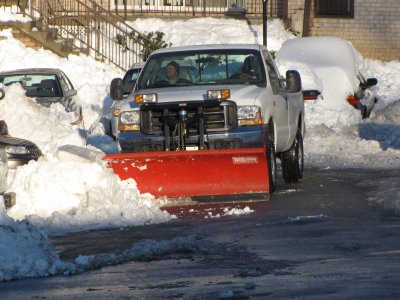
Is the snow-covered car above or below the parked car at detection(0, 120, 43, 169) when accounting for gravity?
below

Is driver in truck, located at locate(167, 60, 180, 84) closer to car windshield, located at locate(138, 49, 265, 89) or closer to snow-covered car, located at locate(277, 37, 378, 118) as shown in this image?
car windshield, located at locate(138, 49, 265, 89)

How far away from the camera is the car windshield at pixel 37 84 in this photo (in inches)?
938

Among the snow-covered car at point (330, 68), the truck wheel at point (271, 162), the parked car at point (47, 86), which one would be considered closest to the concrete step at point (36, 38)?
the snow-covered car at point (330, 68)

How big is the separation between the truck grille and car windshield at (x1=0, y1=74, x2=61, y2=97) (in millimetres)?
8264

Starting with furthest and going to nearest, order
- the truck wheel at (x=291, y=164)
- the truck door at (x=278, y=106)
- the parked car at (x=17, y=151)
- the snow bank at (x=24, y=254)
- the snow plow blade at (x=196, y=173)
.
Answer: the truck wheel at (x=291, y=164)
the truck door at (x=278, y=106)
the parked car at (x=17, y=151)
the snow plow blade at (x=196, y=173)
the snow bank at (x=24, y=254)

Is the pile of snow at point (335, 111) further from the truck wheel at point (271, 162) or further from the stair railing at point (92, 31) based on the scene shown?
the truck wheel at point (271, 162)

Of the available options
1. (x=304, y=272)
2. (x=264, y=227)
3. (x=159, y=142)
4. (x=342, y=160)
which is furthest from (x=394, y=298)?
(x=342, y=160)

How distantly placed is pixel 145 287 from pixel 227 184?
5453mm

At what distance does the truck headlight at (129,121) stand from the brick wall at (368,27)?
70.1 ft

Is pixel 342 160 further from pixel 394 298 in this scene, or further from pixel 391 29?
pixel 391 29

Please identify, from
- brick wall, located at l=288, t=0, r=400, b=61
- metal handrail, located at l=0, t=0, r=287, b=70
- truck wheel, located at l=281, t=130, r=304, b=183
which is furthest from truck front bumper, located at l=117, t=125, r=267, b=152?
brick wall, located at l=288, t=0, r=400, b=61

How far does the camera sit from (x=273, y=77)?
1650cm

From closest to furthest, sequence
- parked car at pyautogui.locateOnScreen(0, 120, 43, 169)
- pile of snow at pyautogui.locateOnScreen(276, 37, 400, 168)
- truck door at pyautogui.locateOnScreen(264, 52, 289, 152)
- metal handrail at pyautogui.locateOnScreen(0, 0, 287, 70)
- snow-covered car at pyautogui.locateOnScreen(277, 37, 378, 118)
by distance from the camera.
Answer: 1. parked car at pyautogui.locateOnScreen(0, 120, 43, 169)
2. truck door at pyautogui.locateOnScreen(264, 52, 289, 152)
3. pile of snow at pyautogui.locateOnScreen(276, 37, 400, 168)
4. snow-covered car at pyautogui.locateOnScreen(277, 37, 378, 118)
5. metal handrail at pyautogui.locateOnScreen(0, 0, 287, 70)

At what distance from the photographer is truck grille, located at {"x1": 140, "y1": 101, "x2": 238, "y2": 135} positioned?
15156 mm
